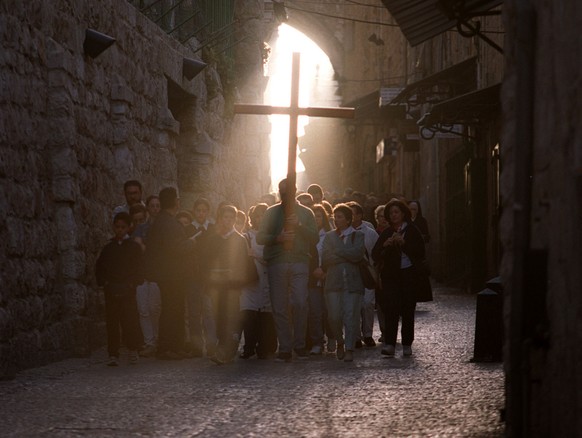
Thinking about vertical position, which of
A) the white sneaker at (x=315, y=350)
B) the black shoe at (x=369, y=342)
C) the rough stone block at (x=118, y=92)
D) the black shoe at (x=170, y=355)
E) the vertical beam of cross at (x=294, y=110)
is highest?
the rough stone block at (x=118, y=92)

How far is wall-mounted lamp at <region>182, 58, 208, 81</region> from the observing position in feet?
52.6

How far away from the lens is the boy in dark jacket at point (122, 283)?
420 inches

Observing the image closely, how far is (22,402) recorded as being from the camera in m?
7.71

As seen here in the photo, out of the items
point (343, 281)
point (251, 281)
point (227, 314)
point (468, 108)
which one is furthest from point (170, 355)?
point (468, 108)

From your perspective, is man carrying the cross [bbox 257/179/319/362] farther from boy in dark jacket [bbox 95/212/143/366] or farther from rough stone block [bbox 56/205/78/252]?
rough stone block [bbox 56/205/78/252]

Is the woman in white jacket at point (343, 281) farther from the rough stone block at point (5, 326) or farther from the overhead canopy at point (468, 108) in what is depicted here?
the overhead canopy at point (468, 108)

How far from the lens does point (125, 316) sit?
10773mm

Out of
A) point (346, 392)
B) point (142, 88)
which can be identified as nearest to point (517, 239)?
point (346, 392)

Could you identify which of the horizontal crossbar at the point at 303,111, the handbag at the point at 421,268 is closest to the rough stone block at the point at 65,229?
the horizontal crossbar at the point at 303,111

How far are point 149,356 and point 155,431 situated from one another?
494 cm

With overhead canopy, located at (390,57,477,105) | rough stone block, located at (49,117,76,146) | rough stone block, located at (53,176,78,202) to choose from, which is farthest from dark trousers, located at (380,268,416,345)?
overhead canopy, located at (390,57,477,105)

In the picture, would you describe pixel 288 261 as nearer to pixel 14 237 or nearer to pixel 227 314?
pixel 227 314

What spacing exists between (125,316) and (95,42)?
2.65 m

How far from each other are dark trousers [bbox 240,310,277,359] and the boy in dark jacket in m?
0.95
